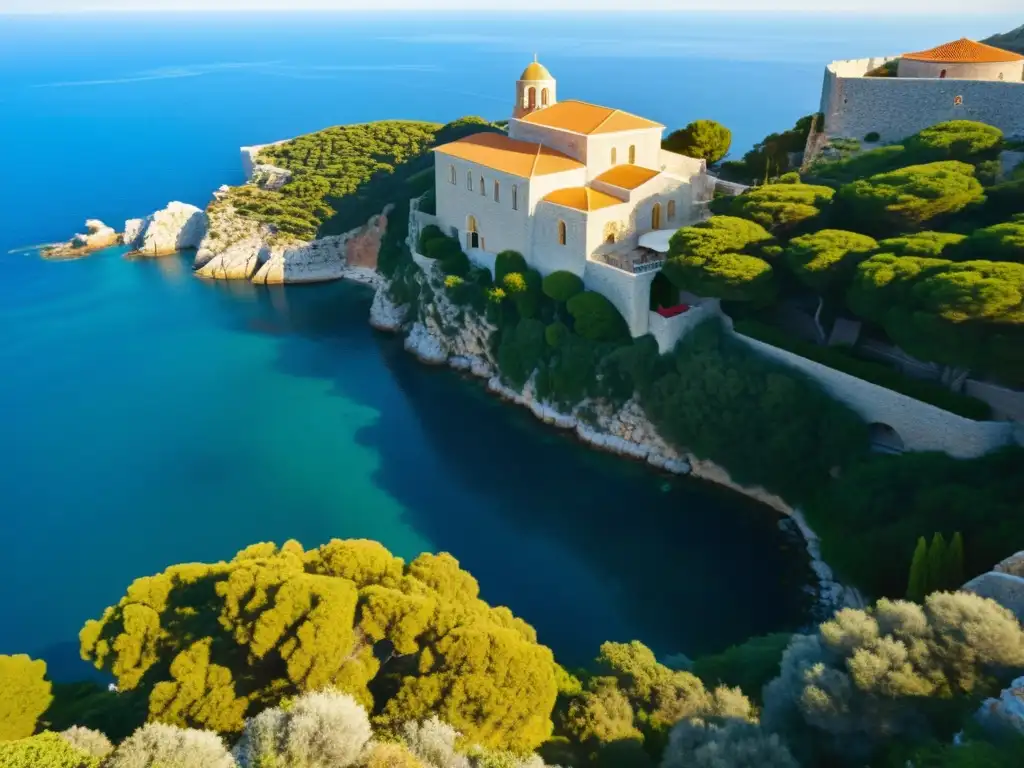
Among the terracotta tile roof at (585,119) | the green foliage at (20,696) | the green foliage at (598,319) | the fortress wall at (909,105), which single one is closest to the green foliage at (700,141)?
the terracotta tile roof at (585,119)

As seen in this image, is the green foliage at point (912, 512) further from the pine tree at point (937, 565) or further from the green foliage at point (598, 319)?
the green foliage at point (598, 319)

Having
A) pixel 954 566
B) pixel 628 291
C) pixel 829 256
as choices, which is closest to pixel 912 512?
pixel 954 566

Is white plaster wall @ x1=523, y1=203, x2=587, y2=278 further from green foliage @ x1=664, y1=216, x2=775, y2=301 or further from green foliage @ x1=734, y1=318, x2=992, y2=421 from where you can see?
green foliage @ x1=734, y1=318, x2=992, y2=421

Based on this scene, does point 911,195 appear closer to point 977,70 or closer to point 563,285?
point 977,70

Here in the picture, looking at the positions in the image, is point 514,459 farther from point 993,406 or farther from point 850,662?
point 850,662

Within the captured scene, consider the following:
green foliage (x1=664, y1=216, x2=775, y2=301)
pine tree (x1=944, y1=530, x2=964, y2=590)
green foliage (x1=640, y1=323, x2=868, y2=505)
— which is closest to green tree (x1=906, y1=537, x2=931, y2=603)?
pine tree (x1=944, y1=530, x2=964, y2=590)

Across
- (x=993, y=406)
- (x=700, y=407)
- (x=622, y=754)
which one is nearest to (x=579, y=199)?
(x=700, y=407)
